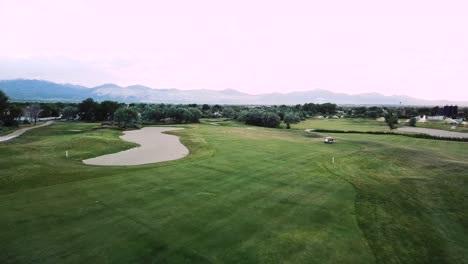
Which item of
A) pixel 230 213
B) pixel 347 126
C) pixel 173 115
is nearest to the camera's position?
pixel 230 213

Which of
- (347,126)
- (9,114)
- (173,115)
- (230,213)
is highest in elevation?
(9,114)

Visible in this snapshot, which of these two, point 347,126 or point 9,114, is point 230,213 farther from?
point 347,126

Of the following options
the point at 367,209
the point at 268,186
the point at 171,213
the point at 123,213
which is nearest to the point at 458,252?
the point at 367,209

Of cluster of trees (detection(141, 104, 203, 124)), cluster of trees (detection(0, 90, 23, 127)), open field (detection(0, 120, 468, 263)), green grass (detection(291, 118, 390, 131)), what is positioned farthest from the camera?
cluster of trees (detection(141, 104, 203, 124))

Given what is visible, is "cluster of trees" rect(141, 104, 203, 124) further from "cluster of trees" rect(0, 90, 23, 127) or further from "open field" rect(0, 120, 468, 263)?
"open field" rect(0, 120, 468, 263)

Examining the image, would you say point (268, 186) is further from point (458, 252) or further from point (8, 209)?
point (8, 209)

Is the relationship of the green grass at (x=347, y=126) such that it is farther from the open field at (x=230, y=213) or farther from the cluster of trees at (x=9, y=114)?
the cluster of trees at (x=9, y=114)

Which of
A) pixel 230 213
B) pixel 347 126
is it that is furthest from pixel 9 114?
pixel 347 126

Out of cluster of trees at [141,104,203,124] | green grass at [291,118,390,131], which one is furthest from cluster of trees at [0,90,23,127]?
green grass at [291,118,390,131]

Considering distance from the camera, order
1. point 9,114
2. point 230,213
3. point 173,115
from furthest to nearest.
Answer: point 173,115
point 9,114
point 230,213

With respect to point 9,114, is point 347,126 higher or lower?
lower
